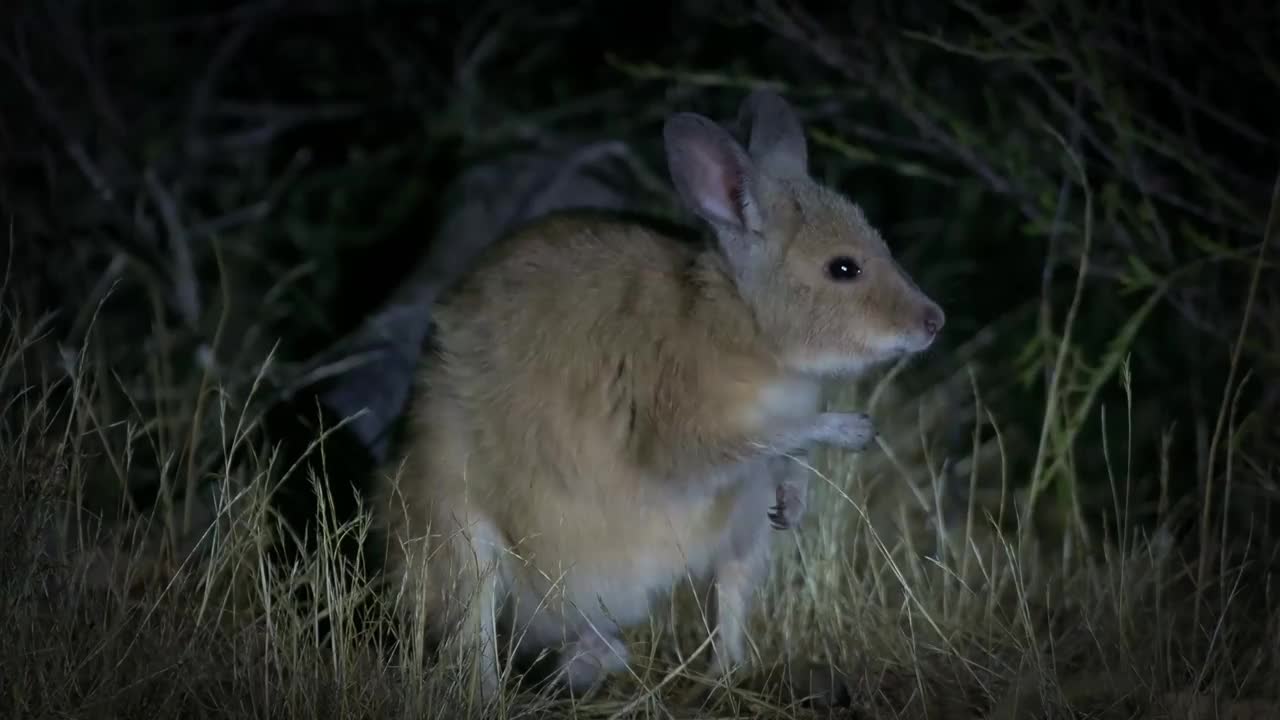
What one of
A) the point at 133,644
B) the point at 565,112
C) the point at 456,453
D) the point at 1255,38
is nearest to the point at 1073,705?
the point at 456,453

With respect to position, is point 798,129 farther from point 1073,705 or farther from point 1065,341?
point 1073,705

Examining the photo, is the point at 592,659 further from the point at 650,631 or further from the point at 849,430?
the point at 849,430

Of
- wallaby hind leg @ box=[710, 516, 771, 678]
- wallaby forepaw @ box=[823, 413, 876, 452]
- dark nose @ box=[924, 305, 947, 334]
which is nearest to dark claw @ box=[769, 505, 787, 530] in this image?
wallaby hind leg @ box=[710, 516, 771, 678]

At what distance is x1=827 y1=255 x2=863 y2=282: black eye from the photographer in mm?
4504

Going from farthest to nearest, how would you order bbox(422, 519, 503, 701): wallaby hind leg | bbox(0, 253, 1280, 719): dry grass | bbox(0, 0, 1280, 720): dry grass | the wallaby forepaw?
the wallaby forepaw < bbox(422, 519, 503, 701): wallaby hind leg < bbox(0, 0, 1280, 720): dry grass < bbox(0, 253, 1280, 719): dry grass

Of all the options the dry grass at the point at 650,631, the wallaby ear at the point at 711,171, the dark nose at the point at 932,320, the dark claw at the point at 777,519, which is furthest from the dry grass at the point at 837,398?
the wallaby ear at the point at 711,171

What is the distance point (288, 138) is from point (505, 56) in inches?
45.9

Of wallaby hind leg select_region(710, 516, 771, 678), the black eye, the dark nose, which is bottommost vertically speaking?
wallaby hind leg select_region(710, 516, 771, 678)

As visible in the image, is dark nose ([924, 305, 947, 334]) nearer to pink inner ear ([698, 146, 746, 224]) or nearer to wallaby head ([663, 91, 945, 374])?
wallaby head ([663, 91, 945, 374])

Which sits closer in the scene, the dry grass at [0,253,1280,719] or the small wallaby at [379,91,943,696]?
the dry grass at [0,253,1280,719]

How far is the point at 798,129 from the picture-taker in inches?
189

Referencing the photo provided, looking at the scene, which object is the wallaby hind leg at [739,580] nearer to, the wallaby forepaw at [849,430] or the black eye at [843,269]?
the wallaby forepaw at [849,430]

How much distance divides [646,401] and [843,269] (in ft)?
2.20

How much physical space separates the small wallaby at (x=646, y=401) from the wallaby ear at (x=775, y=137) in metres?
0.01
